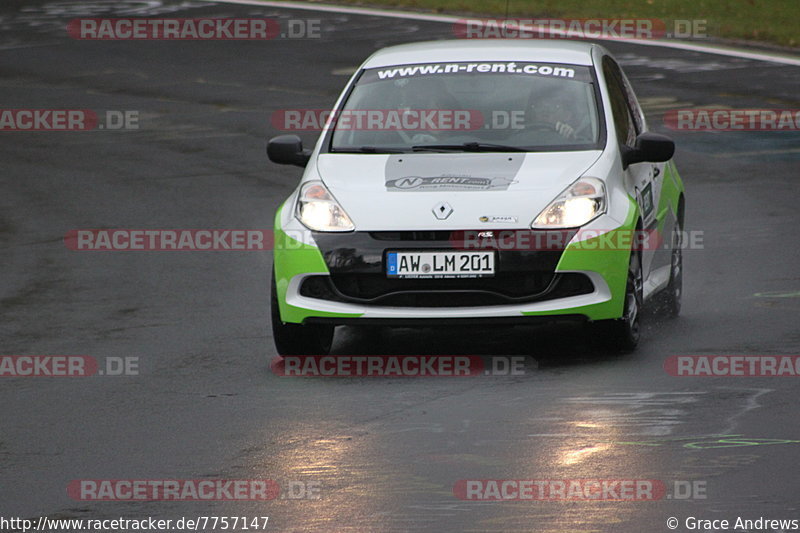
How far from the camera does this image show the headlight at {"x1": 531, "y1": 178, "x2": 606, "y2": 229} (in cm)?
870

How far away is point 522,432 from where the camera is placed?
7.20 metres

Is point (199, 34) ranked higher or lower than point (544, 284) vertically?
lower

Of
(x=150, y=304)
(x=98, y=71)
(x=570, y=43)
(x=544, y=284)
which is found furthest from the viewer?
(x=98, y=71)

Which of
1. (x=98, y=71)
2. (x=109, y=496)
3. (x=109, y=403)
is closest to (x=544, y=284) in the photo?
(x=109, y=403)

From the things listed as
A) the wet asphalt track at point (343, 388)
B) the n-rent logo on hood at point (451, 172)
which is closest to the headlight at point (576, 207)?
the n-rent logo on hood at point (451, 172)

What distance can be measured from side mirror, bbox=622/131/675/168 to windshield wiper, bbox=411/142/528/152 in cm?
59

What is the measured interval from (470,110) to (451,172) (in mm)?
857

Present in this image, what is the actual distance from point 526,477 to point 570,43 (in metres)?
4.78

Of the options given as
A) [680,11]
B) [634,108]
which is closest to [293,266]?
[634,108]

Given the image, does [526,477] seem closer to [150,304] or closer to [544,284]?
[544,284]

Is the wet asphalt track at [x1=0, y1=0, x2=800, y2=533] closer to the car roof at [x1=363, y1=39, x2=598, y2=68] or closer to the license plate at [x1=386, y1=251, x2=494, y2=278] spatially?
the license plate at [x1=386, y1=251, x2=494, y2=278]

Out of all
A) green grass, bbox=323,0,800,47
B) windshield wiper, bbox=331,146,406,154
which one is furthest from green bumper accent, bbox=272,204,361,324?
green grass, bbox=323,0,800,47

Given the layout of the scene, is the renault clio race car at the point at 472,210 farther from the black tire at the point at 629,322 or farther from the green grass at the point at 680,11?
the green grass at the point at 680,11

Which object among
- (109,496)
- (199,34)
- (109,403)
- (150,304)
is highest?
(109,496)
